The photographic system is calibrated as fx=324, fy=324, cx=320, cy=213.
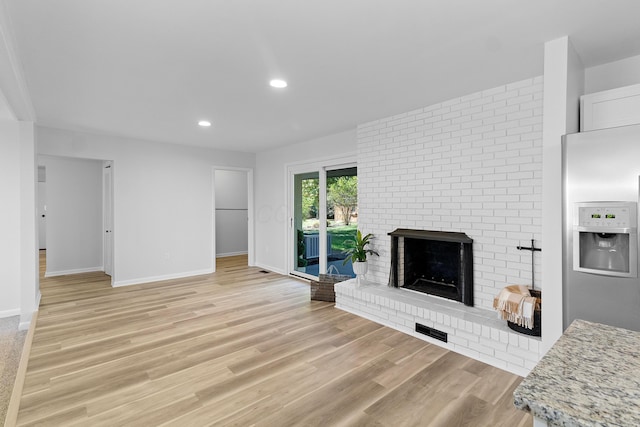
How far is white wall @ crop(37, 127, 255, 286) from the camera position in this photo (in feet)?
16.6

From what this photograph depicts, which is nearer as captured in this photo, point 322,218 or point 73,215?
point 322,218

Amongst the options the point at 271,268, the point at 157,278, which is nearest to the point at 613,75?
the point at 271,268

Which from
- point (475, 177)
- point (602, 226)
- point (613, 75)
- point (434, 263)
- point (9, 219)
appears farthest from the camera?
point (9, 219)

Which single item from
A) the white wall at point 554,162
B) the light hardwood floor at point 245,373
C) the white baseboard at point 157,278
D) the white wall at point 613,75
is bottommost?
the light hardwood floor at point 245,373

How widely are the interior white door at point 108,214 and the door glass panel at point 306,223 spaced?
3.04 metres

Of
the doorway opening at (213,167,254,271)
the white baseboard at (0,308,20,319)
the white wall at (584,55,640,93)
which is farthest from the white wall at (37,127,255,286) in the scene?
the white wall at (584,55,640,93)

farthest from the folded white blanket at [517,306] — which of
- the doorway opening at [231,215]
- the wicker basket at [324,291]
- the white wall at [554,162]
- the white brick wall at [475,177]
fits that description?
the doorway opening at [231,215]

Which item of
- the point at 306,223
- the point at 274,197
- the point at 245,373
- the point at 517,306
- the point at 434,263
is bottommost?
the point at 245,373

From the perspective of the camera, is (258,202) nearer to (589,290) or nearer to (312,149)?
(312,149)

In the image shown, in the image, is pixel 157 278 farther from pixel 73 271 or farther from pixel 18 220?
pixel 18 220

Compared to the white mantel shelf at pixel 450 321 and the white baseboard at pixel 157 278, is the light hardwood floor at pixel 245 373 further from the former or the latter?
the white baseboard at pixel 157 278

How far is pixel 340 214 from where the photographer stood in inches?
198

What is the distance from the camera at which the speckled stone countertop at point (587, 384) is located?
0.66 metres

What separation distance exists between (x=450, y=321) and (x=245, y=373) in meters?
1.83
